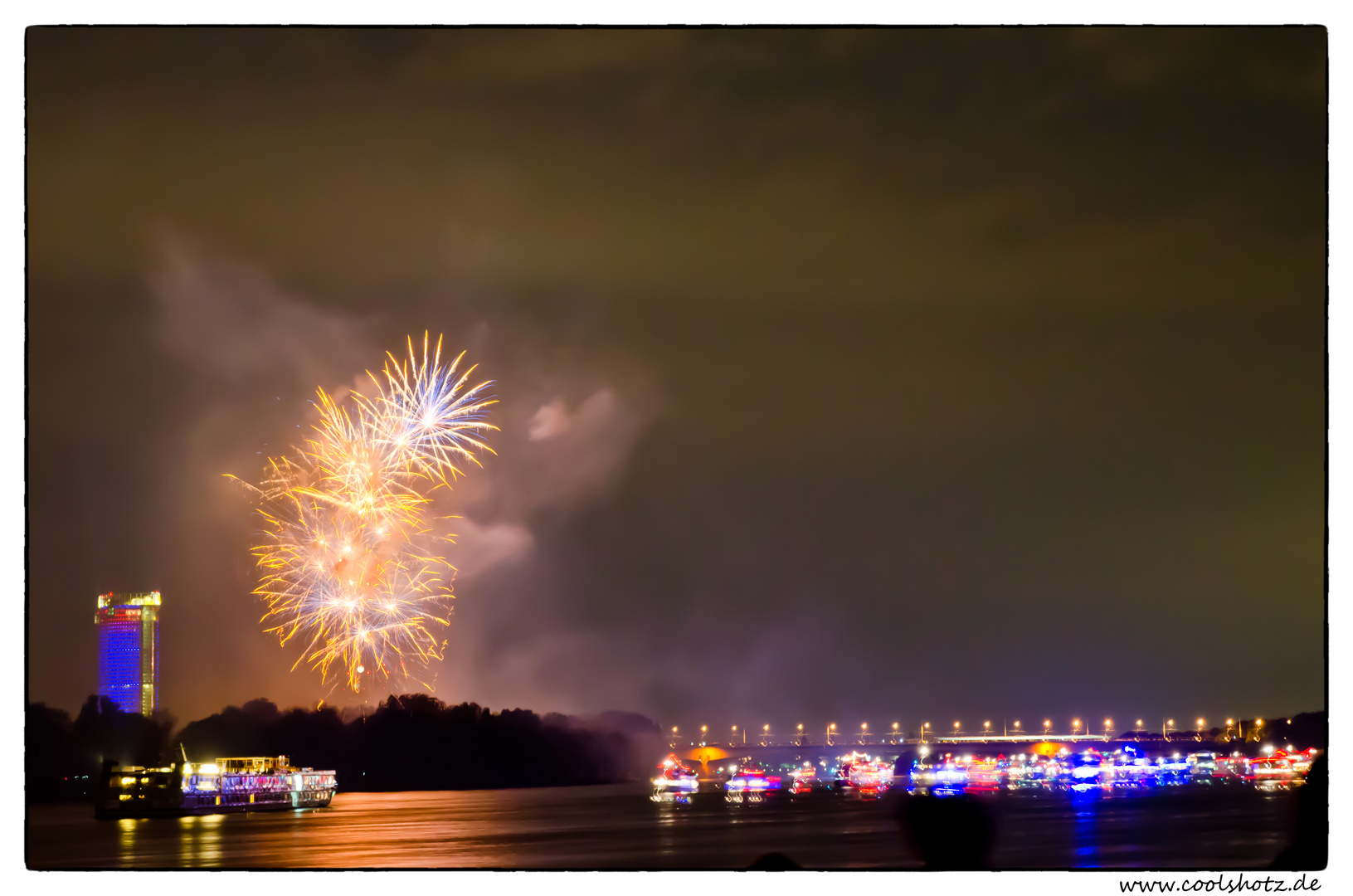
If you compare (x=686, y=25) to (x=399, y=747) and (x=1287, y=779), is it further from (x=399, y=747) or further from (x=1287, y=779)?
(x=1287, y=779)

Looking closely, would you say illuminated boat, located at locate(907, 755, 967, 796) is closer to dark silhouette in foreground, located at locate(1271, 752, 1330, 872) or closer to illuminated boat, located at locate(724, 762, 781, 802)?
illuminated boat, located at locate(724, 762, 781, 802)

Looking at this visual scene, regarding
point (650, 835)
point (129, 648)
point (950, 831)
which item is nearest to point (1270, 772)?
point (650, 835)

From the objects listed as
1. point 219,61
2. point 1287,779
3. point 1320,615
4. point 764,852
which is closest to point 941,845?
point 764,852

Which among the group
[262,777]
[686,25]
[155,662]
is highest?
[686,25]

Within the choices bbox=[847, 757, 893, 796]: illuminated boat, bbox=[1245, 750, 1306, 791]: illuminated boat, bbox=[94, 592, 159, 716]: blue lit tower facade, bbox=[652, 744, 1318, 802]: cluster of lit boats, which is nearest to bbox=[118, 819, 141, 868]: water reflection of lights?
bbox=[94, 592, 159, 716]: blue lit tower facade

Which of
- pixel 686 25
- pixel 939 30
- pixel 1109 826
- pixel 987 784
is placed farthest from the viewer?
pixel 987 784

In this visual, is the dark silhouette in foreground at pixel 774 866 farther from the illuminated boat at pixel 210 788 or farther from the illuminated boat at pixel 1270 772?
the illuminated boat at pixel 1270 772
